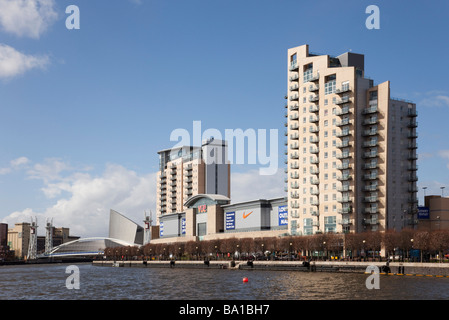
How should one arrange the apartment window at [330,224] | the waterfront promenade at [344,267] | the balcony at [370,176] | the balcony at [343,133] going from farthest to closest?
the apartment window at [330,224] < the balcony at [343,133] < the balcony at [370,176] < the waterfront promenade at [344,267]

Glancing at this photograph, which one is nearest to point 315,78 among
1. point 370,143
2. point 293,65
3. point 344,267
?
point 293,65

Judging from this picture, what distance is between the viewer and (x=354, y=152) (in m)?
160

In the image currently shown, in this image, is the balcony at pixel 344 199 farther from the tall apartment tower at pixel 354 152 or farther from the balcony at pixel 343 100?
the balcony at pixel 343 100

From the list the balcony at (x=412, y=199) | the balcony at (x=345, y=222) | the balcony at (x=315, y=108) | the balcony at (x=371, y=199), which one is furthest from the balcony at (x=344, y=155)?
the balcony at (x=412, y=199)

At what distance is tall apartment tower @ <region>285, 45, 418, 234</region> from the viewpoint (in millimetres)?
157500

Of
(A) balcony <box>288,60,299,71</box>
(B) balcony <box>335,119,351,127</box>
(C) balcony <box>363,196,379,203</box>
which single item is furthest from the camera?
(A) balcony <box>288,60,299,71</box>

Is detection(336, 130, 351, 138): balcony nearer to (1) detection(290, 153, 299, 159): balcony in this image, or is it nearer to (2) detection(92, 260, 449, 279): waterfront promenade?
(1) detection(290, 153, 299, 159): balcony

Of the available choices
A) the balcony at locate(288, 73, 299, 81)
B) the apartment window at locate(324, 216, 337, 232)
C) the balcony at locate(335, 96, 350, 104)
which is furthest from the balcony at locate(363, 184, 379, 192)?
the balcony at locate(288, 73, 299, 81)

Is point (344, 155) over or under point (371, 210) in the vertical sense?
over

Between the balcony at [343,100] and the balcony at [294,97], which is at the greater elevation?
the balcony at [294,97]

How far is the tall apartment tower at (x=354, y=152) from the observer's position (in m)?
158

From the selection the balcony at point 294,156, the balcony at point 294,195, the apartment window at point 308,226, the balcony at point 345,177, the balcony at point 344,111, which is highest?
the balcony at point 344,111

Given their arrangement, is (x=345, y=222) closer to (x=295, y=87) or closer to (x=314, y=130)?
(x=314, y=130)
